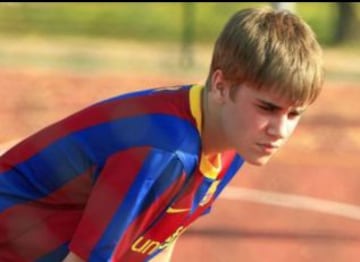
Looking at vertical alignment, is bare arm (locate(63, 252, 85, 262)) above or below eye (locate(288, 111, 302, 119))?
below

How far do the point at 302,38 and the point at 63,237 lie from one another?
2.50ft

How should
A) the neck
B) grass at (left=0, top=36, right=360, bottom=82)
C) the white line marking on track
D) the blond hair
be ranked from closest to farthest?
the blond hair, the neck, the white line marking on track, grass at (left=0, top=36, right=360, bottom=82)

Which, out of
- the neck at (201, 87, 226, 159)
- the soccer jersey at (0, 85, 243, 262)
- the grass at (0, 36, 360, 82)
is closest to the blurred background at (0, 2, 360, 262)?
the grass at (0, 36, 360, 82)

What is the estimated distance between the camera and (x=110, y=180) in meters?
2.25

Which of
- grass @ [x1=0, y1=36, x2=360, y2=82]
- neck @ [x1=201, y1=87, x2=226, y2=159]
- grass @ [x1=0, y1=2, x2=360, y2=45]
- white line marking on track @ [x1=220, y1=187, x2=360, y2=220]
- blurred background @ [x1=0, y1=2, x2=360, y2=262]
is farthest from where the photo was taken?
grass @ [x1=0, y1=2, x2=360, y2=45]

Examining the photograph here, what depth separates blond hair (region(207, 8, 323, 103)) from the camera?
223 cm

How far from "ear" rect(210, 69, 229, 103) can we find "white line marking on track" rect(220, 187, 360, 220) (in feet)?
10.2

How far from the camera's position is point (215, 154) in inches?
95.8

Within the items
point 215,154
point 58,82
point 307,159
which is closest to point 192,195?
point 215,154

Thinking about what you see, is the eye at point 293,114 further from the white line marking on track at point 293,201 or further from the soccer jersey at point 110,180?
the white line marking on track at point 293,201

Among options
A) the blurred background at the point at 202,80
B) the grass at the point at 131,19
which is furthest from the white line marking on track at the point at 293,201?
the grass at the point at 131,19

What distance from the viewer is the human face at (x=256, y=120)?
226 cm

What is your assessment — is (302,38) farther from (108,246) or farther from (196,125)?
(108,246)

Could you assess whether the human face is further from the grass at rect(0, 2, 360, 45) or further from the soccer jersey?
the grass at rect(0, 2, 360, 45)
